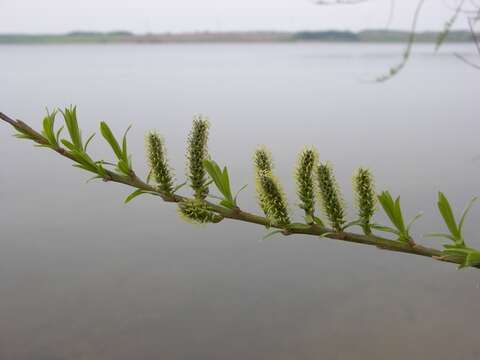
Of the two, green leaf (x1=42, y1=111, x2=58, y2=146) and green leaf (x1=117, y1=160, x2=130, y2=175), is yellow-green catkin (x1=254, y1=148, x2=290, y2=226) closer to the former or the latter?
green leaf (x1=117, y1=160, x2=130, y2=175)

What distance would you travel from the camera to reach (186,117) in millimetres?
10523

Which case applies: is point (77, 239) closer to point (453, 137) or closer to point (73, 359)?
point (73, 359)

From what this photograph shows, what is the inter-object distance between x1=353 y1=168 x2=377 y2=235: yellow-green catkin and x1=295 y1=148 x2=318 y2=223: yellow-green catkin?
6 centimetres

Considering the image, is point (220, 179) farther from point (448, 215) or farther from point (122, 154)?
point (448, 215)

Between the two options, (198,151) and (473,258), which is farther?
(198,151)

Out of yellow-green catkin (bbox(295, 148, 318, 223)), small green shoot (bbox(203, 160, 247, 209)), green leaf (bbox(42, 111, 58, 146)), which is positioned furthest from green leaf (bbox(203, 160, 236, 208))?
green leaf (bbox(42, 111, 58, 146))

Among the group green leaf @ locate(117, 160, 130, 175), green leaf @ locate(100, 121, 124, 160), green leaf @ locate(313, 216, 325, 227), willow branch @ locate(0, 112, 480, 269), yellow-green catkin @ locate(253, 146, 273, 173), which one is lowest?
green leaf @ locate(313, 216, 325, 227)

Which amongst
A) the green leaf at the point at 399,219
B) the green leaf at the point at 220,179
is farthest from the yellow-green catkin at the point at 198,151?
the green leaf at the point at 399,219

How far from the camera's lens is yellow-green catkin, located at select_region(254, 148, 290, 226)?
2.25ft

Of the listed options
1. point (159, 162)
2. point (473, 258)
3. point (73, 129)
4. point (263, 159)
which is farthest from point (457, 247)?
point (73, 129)

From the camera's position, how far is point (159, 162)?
739 mm

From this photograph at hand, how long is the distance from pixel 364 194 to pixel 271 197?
0.14 metres

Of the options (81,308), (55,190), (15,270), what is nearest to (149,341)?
(81,308)

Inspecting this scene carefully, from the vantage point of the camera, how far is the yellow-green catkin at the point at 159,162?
70 centimetres
